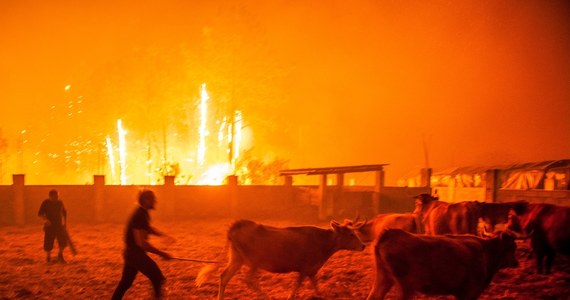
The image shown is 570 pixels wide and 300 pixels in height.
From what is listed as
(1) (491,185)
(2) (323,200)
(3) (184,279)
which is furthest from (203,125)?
(3) (184,279)

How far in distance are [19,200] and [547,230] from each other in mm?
19314

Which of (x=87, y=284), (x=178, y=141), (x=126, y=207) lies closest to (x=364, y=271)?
(x=87, y=284)

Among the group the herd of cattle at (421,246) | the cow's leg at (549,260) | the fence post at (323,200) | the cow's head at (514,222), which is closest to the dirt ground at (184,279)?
the cow's leg at (549,260)

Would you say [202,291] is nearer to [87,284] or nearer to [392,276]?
[87,284]

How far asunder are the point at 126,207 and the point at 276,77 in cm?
1634

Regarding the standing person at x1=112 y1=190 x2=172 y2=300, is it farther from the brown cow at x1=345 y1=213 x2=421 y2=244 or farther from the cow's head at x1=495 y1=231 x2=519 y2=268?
the brown cow at x1=345 y1=213 x2=421 y2=244

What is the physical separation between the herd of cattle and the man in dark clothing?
4981mm

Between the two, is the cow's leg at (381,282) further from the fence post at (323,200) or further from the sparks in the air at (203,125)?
the sparks in the air at (203,125)

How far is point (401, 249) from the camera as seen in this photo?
229 inches

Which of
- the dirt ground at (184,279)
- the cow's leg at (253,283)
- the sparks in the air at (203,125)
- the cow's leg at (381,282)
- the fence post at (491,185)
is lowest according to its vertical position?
the dirt ground at (184,279)

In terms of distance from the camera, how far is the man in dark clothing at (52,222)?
10.6 metres

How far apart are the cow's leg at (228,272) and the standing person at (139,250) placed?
112cm

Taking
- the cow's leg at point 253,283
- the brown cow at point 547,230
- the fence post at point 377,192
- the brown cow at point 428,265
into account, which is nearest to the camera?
the brown cow at point 428,265

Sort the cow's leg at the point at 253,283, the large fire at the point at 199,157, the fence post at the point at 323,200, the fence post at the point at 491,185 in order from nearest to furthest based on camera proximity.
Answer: the cow's leg at the point at 253,283
the fence post at the point at 491,185
the fence post at the point at 323,200
the large fire at the point at 199,157
